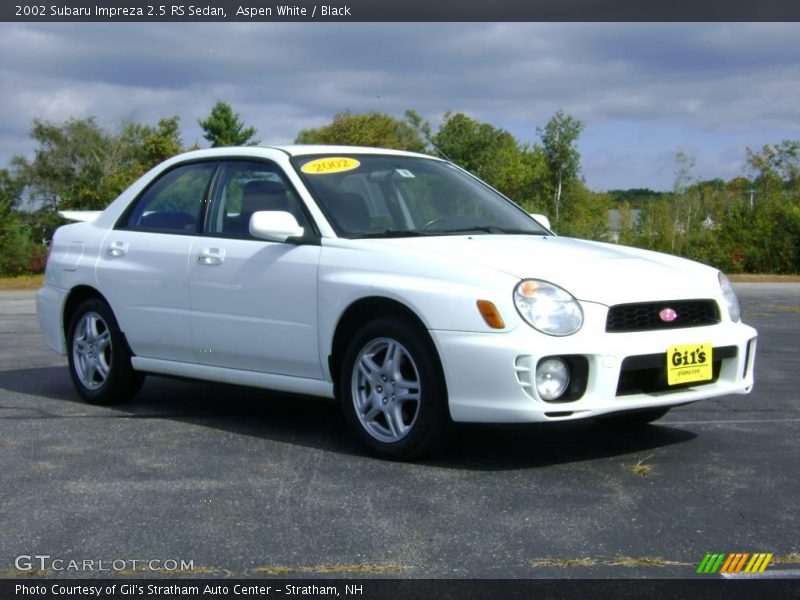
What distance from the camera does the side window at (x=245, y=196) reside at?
634cm

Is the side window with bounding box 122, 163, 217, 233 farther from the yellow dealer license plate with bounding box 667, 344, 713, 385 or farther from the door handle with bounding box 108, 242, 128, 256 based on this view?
the yellow dealer license plate with bounding box 667, 344, 713, 385

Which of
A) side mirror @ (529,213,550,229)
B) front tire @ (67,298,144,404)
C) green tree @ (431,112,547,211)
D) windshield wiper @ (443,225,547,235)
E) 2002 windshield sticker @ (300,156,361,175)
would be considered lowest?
front tire @ (67,298,144,404)

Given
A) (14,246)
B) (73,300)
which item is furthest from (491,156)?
(73,300)

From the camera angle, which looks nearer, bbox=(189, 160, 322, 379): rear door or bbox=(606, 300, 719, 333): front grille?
bbox=(606, 300, 719, 333): front grille

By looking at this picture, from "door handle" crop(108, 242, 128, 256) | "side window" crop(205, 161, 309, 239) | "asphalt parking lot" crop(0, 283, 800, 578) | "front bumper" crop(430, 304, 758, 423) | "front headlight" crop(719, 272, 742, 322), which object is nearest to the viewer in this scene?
"asphalt parking lot" crop(0, 283, 800, 578)

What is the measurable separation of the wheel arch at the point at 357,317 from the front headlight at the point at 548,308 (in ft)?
1.90

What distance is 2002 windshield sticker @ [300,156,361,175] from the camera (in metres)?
6.36

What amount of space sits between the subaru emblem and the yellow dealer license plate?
5.6 inches

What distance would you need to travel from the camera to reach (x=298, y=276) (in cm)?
595

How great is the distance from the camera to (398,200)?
6359mm

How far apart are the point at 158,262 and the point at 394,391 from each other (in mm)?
2025

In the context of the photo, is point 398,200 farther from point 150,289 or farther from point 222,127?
point 222,127
